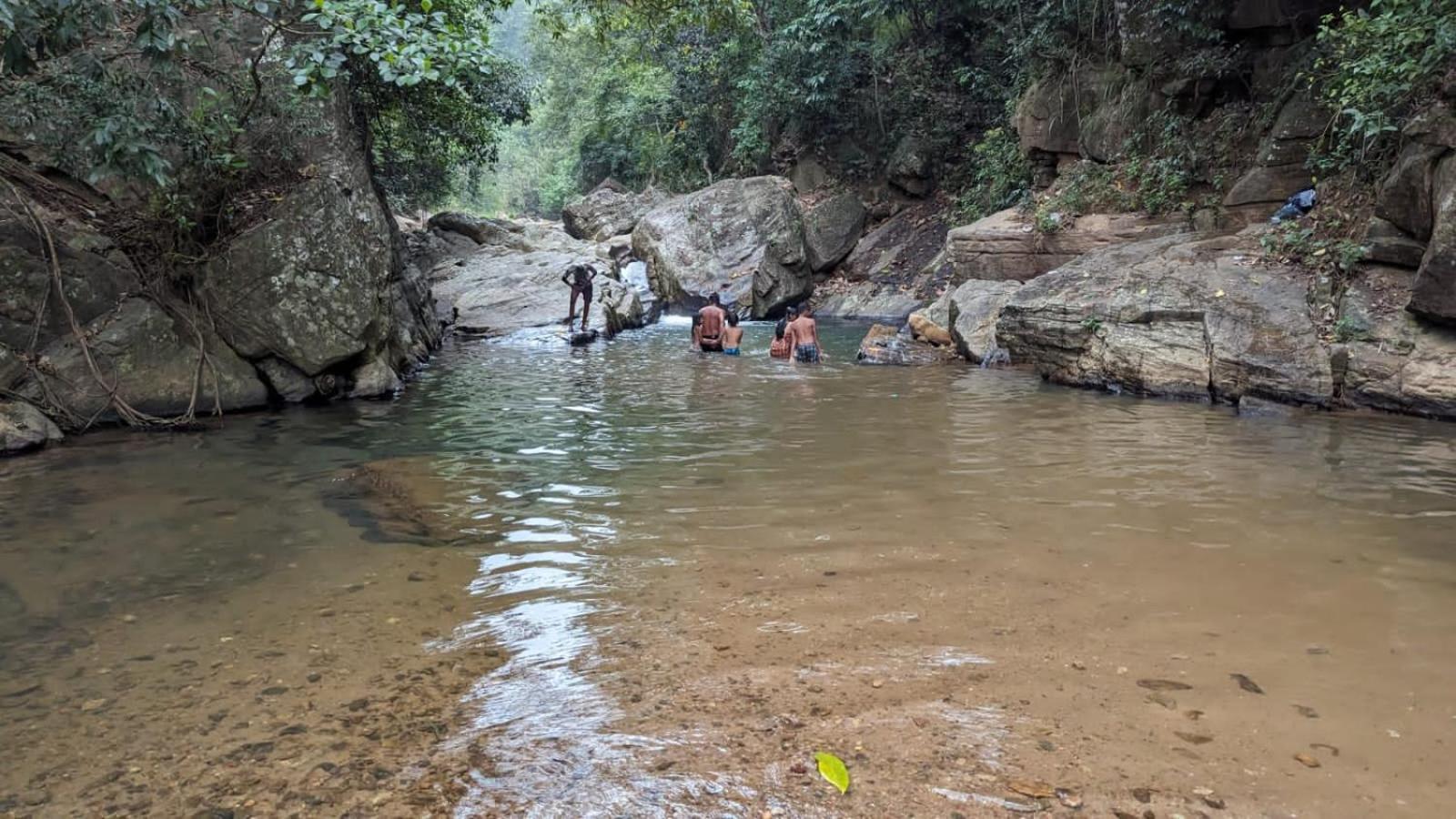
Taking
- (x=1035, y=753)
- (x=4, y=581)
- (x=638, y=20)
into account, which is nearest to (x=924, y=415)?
(x=638, y=20)

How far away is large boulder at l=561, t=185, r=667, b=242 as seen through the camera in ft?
83.7

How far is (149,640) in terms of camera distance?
316 centimetres

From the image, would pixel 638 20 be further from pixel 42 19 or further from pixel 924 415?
pixel 42 19

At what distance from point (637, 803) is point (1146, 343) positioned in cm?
805

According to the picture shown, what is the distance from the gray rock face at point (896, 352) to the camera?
447 inches

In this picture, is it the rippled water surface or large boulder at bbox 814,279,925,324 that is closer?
the rippled water surface

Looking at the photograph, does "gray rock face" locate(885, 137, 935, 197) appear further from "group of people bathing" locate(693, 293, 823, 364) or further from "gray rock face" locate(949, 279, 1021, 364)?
"group of people bathing" locate(693, 293, 823, 364)

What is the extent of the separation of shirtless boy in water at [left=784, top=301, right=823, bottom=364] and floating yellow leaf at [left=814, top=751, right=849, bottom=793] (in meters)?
9.23

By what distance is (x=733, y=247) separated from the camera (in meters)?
19.6

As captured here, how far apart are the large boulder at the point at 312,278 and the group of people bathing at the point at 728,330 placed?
497cm

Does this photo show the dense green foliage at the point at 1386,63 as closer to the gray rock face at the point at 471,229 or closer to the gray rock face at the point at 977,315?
the gray rock face at the point at 977,315

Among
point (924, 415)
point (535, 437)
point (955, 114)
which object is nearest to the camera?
point (535, 437)

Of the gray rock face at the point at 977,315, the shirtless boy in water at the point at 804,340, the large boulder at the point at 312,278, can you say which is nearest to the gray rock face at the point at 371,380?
the large boulder at the point at 312,278

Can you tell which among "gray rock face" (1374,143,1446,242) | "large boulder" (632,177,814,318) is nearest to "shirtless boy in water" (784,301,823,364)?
"gray rock face" (1374,143,1446,242)
